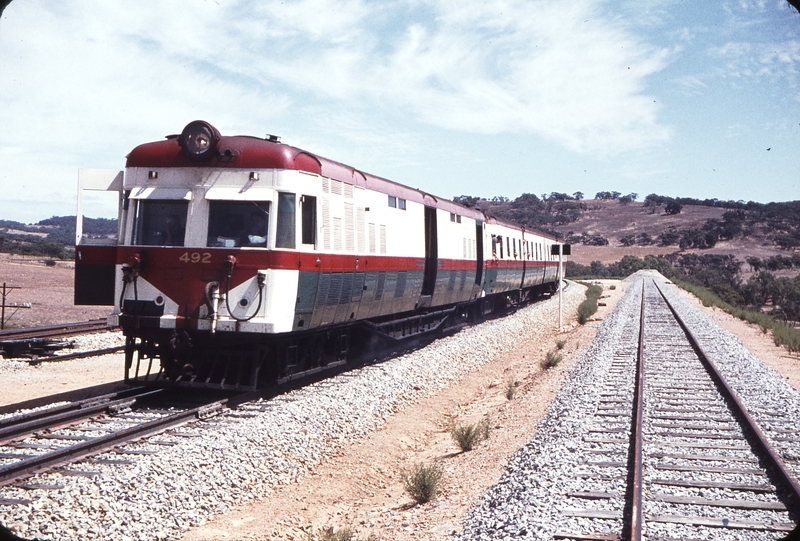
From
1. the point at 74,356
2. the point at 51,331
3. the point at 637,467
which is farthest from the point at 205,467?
the point at 51,331

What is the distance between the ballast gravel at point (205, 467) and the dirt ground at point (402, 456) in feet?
0.65

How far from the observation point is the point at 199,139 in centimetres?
974

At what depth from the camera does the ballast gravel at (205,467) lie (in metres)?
5.46

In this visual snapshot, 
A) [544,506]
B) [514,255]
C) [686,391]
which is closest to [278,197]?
[544,506]

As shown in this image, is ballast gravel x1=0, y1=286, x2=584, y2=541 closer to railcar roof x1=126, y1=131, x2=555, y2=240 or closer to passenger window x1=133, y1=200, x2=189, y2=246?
passenger window x1=133, y1=200, x2=189, y2=246

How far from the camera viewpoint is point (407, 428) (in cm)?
1066

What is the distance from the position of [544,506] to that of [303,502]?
2.76 meters

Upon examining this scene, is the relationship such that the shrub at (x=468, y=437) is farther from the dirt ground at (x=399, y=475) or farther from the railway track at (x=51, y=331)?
the railway track at (x=51, y=331)

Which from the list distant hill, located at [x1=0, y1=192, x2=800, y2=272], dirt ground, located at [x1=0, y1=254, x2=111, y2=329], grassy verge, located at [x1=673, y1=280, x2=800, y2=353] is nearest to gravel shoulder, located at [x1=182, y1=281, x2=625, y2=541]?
grassy verge, located at [x1=673, y1=280, x2=800, y2=353]

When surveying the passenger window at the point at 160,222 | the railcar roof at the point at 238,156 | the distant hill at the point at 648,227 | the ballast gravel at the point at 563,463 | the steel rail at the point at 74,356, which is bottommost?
the steel rail at the point at 74,356

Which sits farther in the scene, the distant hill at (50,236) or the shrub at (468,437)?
the distant hill at (50,236)

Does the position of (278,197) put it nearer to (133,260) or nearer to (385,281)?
(133,260)

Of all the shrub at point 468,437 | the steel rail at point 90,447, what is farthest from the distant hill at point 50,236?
the shrub at point 468,437

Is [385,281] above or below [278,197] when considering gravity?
below
